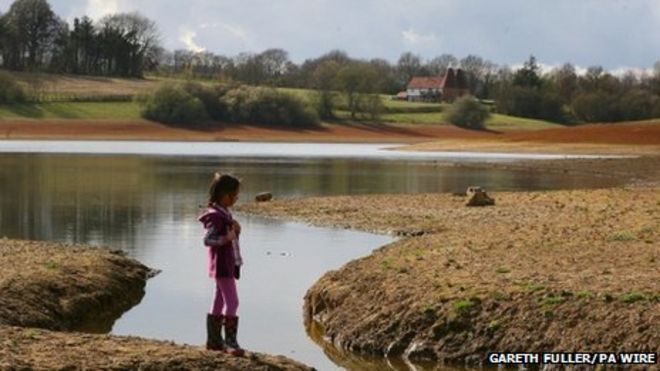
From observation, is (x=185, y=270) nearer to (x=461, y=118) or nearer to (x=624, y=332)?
(x=624, y=332)

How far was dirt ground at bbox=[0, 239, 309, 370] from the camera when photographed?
40.1ft

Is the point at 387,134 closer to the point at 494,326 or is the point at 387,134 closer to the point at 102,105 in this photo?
the point at 102,105

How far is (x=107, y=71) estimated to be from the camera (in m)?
164

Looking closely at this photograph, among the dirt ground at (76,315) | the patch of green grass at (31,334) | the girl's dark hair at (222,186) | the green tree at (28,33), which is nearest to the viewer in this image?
the dirt ground at (76,315)

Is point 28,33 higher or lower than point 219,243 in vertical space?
higher

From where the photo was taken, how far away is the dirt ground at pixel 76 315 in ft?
40.1

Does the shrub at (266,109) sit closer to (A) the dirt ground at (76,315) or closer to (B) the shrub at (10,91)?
(B) the shrub at (10,91)

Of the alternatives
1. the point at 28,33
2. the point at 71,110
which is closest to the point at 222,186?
the point at 71,110

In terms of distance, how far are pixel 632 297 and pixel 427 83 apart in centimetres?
17373

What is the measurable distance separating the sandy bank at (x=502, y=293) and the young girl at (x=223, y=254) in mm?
3123

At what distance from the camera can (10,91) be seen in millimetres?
126750

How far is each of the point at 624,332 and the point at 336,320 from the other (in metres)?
4.64

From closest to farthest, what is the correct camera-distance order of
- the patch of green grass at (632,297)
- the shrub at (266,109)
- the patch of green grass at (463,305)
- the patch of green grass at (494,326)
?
the patch of green grass at (632,297)
the patch of green grass at (494,326)
the patch of green grass at (463,305)
the shrub at (266,109)

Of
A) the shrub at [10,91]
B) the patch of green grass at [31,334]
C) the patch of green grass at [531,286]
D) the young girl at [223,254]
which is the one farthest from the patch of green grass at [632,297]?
the shrub at [10,91]
